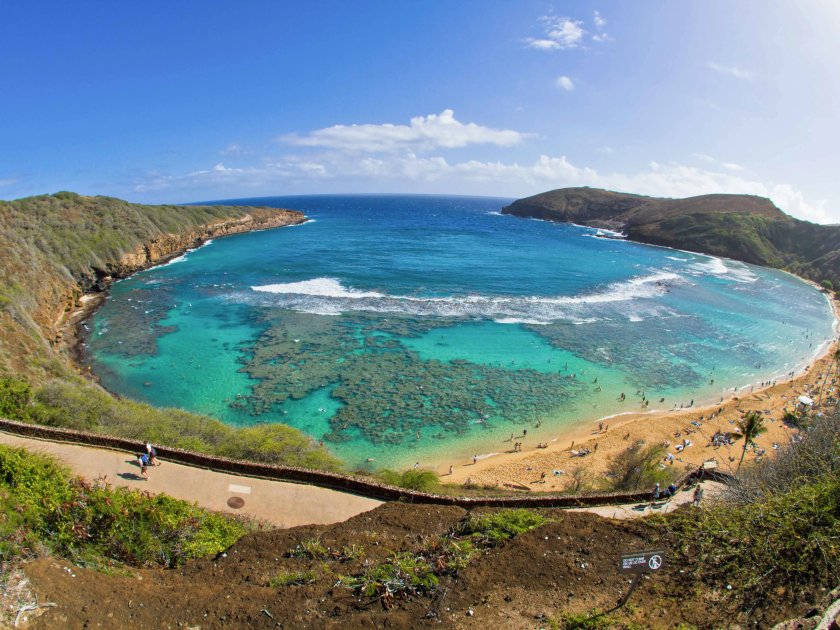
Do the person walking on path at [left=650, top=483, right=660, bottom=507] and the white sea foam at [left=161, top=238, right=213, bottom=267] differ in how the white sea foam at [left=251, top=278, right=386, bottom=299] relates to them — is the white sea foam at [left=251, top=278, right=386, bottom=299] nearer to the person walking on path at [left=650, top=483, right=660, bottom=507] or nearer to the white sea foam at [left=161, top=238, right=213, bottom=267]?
the white sea foam at [left=161, top=238, right=213, bottom=267]

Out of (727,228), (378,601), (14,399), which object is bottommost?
(378,601)

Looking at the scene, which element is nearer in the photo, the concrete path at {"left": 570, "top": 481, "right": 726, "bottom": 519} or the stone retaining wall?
the concrete path at {"left": 570, "top": 481, "right": 726, "bottom": 519}

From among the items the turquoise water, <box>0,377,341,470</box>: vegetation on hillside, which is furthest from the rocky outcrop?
<box>0,377,341,470</box>: vegetation on hillside

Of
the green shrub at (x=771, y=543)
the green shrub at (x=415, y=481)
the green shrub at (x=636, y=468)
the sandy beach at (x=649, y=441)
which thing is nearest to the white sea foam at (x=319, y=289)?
the sandy beach at (x=649, y=441)

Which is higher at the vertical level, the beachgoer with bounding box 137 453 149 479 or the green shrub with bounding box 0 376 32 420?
the green shrub with bounding box 0 376 32 420

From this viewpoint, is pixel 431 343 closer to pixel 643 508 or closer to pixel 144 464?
pixel 643 508

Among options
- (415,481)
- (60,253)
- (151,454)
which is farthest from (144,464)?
(60,253)
